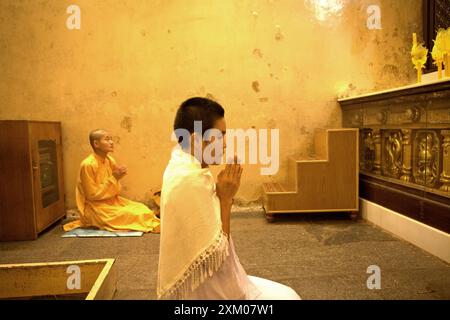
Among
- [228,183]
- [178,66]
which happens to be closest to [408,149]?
[228,183]

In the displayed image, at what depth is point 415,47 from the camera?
12.1 feet

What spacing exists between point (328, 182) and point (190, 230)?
3068 millimetres

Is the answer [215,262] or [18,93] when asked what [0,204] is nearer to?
[18,93]

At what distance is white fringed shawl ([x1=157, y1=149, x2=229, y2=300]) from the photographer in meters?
1.28

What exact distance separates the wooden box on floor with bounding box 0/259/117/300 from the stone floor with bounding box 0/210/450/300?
0.84 ft

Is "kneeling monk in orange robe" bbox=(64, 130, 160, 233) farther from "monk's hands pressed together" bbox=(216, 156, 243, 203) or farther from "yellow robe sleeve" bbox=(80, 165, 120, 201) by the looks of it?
"monk's hands pressed together" bbox=(216, 156, 243, 203)

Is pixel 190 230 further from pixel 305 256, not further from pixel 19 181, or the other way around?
pixel 19 181

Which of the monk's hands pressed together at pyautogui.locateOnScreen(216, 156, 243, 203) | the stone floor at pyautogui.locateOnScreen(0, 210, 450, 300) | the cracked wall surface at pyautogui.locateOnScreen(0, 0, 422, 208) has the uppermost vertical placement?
the cracked wall surface at pyautogui.locateOnScreen(0, 0, 422, 208)

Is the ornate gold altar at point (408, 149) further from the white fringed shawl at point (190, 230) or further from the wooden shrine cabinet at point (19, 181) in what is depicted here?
the wooden shrine cabinet at point (19, 181)

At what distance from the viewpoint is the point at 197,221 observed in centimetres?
128

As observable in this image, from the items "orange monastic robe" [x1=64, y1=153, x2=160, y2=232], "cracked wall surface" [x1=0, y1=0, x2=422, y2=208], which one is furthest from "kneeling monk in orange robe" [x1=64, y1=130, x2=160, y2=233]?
"cracked wall surface" [x1=0, y1=0, x2=422, y2=208]

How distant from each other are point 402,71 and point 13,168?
5.00 metres

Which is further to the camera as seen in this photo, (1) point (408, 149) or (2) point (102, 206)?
(2) point (102, 206)

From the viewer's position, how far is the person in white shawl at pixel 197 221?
Result: 4.22 feet
